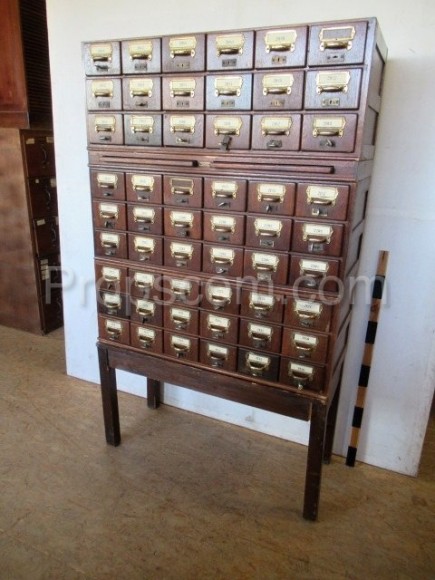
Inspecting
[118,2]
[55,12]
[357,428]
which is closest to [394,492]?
[357,428]

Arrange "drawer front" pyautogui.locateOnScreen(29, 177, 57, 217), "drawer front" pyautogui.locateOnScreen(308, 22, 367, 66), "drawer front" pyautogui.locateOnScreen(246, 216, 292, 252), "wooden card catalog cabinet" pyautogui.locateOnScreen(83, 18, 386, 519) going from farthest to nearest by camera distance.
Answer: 1. "drawer front" pyautogui.locateOnScreen(29, 177, 57, 217)
2. "drawer front" pyautogui.locateOnScreen(246, 216, 292, 252)
3. "wooden card catalog cabinet" pyautogui.locateOnScreen(83, 18, 386, 519)
4. "drawer front" pyautogui.locateOnScreen(308, 22, 367, 66)

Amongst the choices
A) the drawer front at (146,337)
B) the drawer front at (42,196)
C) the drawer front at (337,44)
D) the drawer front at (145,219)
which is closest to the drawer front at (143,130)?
the drawer front at (145,219)

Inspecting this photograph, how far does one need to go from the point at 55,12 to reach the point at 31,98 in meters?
0.88

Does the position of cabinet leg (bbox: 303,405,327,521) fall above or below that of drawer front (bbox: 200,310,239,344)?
below

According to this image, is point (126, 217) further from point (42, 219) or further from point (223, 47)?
point (42, 219)

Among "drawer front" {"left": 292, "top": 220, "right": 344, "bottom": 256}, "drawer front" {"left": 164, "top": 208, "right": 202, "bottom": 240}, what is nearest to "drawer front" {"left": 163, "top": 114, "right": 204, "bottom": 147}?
"drawer front" {"left": 164, "top": 208, "right": 202, "bottom": 240}

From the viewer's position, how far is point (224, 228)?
5.02 feet

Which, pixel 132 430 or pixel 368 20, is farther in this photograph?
pixel 132 430

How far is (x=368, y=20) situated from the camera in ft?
3.97

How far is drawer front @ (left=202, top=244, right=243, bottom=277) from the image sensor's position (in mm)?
1546

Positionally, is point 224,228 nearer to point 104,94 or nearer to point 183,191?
point 183,191

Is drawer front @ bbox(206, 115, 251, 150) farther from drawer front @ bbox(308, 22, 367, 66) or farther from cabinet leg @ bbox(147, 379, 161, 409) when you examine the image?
cabinet leg @ bbox(147, 379, 161, 409)

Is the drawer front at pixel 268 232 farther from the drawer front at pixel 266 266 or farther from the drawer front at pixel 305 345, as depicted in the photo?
the drawer front at pixel 305 345

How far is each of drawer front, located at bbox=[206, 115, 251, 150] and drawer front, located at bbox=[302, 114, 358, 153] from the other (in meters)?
0.19
